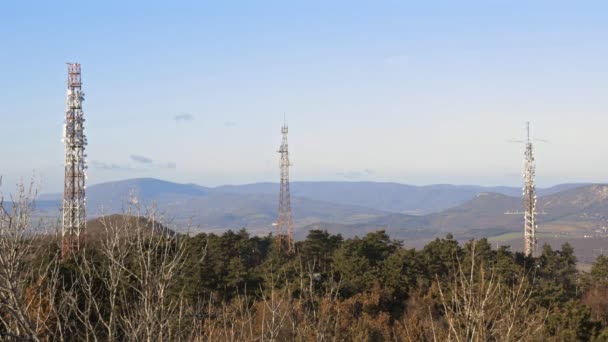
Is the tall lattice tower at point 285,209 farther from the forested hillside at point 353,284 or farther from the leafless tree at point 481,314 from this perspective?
the leafless tree at point 481,314

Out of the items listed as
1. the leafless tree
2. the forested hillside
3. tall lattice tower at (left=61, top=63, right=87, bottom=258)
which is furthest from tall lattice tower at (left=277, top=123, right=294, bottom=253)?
the leafless tree

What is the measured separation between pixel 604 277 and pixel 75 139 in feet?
113

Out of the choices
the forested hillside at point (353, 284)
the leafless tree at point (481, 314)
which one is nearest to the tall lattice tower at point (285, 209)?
the forested hillside at point (353, 284)

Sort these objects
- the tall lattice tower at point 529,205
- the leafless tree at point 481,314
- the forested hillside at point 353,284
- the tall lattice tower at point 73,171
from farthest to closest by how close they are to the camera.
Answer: the tall lattice tower at point 529,205 → the tall lattice tower at point 73,171 → the forested hillside at point 353,284 → the leafless tree at point 481,314

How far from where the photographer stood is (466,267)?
120ft

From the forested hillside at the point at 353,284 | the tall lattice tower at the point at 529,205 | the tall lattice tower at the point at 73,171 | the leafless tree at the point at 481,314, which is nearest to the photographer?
the leafless tree at the point at 481,314

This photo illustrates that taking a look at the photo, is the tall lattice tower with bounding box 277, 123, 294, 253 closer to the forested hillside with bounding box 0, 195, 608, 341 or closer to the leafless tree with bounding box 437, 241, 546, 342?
the forested hillside with bounding box 0, 195, 608, 341

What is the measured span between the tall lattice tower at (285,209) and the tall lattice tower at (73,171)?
468 inches

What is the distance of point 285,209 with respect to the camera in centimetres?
4075

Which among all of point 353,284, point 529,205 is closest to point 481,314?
point 353,284

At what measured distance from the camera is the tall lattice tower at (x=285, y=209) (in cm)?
4100

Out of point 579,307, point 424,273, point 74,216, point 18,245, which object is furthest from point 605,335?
point 74,216

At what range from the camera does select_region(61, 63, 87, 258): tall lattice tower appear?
32719 mm

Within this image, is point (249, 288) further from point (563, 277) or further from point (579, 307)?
point (563, 277)
